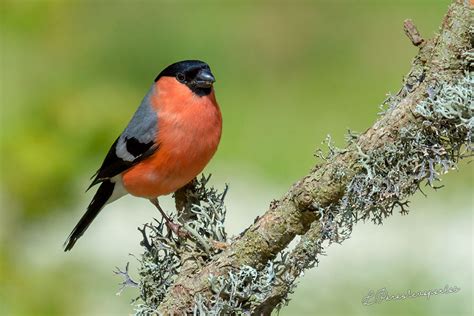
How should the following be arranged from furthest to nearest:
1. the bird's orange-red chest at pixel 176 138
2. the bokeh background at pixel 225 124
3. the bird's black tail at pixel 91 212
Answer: the bokeh background at pixel 225 124 → the bird's black tail at pixel 91 212 → the bird's orange-red chest at pixel 176 138

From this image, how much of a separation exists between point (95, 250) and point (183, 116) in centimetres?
219

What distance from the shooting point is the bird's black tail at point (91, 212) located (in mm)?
3479

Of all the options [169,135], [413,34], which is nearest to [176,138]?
[169,135]

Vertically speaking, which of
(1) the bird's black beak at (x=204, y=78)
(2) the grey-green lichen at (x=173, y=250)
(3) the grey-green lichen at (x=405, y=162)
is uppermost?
(1) the bird's black beak at (x=204, y=78)

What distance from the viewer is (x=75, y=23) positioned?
21.9ft

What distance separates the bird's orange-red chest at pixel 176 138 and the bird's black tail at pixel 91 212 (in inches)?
7.5

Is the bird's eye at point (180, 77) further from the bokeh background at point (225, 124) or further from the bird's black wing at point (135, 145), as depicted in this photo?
the bokeh background at point (225, 124)

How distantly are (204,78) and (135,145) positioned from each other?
0.37m

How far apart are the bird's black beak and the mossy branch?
106 centimetres

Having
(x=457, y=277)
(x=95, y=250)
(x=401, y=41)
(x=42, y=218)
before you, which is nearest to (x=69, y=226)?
(x=95, y=250)

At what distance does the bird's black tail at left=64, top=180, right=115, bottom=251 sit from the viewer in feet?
11.4

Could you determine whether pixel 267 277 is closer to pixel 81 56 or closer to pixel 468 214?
pixel 468 214

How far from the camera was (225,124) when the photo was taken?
6.21m

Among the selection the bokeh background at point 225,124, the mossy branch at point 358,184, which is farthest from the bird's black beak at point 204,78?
the mossy branch at point 358,184
